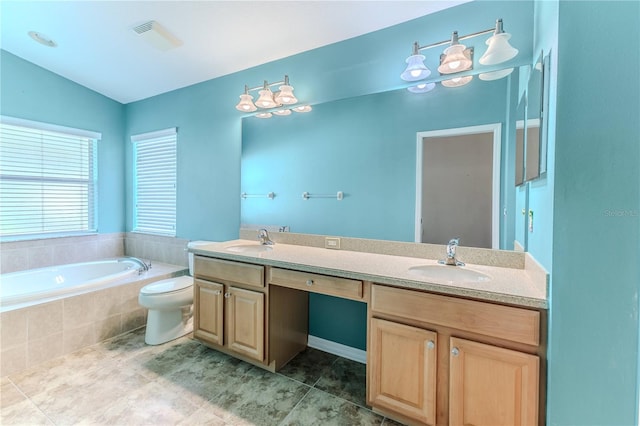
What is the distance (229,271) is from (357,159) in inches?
48.0

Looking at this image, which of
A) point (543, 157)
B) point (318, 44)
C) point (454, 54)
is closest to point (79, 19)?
point (318, 44)

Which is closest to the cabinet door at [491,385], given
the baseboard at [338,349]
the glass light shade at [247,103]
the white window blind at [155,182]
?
the baseboard at [338,349]

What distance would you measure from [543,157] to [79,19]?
3356 mm

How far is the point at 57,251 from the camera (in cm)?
308

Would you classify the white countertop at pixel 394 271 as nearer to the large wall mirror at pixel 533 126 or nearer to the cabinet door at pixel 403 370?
the cabinet door at pixel 403 370

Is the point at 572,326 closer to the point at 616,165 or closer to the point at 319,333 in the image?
the point at 616,165

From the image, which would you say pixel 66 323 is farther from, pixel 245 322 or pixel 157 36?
pixel 157 36

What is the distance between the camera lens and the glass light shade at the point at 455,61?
1.61 m

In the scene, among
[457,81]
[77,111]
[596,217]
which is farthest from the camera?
[77,111]

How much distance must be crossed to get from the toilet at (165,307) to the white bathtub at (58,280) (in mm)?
501

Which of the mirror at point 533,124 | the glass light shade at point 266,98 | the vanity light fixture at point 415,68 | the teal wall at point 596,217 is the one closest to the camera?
the teal wall at point 596,217

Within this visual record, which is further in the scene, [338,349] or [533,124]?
[338,349]

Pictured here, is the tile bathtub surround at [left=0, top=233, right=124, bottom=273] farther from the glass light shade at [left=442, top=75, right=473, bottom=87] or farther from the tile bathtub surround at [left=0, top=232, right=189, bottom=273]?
the glass light shade at [left=442, top=75, right=473, bottom=87]

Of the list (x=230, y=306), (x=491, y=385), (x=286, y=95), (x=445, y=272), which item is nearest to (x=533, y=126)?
(x=445, y=272)
